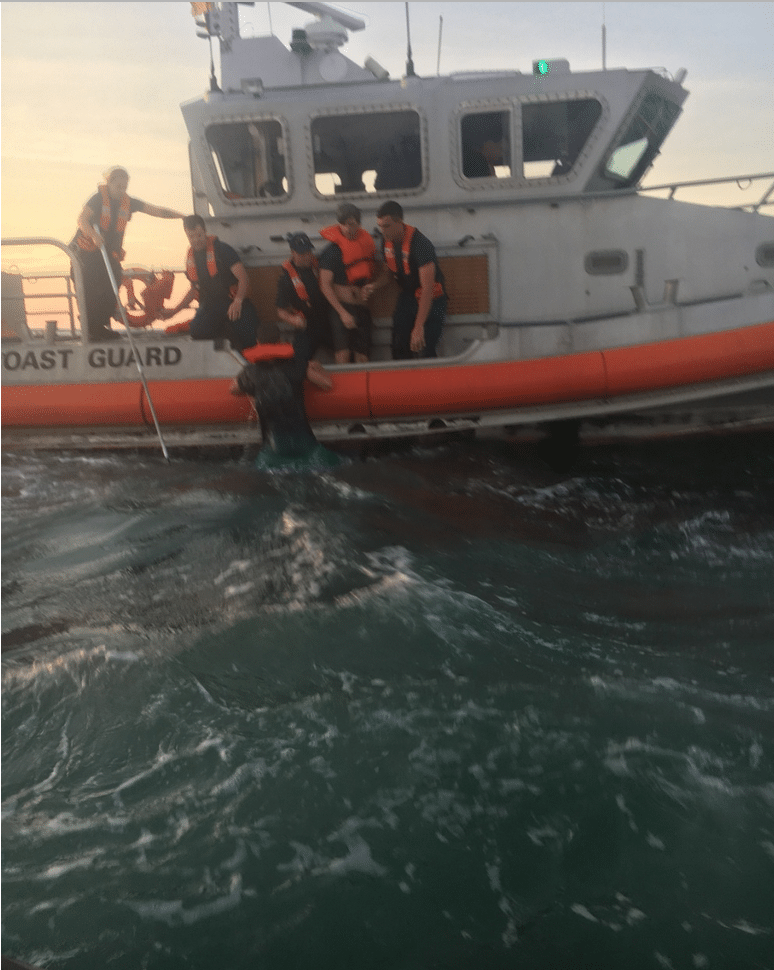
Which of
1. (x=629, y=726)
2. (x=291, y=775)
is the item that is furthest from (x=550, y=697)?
(x=291, y=775)

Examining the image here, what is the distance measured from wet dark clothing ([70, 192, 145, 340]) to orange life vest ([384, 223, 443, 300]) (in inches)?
77.4

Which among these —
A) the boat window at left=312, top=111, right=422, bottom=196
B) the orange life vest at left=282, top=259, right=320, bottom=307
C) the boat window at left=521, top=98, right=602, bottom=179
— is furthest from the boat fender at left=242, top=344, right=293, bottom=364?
the boat window at left=521, top=98, right=602, bottom=179

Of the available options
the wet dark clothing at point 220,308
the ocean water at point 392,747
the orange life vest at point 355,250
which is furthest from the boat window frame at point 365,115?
the ocean water at point 392,747

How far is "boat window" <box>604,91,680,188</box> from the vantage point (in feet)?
18.2

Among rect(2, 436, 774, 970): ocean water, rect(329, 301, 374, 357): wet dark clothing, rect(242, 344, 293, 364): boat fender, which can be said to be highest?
rect(329, 301, 374, 357): wet dark clothing

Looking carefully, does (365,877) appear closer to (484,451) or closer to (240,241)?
(484,451)

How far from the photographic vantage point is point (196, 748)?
2551mm

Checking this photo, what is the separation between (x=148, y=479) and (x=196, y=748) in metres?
3.24

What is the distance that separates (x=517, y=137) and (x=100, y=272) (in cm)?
309

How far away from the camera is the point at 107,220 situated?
602 cm

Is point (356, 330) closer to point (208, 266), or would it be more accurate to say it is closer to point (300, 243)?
point (300, 243)

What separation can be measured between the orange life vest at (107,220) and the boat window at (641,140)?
3336 mm

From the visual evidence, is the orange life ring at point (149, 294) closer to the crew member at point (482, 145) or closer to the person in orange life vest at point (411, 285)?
the person in orange life vest at point (411, 285)

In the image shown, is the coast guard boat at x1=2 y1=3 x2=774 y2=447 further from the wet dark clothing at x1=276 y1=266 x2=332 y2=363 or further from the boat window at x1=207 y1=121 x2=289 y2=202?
the wet dark clothing at x1=276 y1=266 x2=332 y2=363
